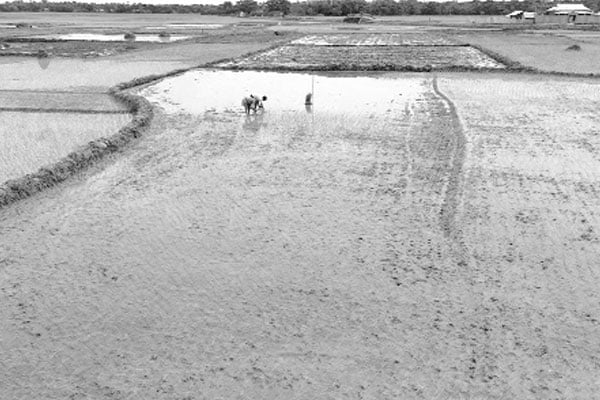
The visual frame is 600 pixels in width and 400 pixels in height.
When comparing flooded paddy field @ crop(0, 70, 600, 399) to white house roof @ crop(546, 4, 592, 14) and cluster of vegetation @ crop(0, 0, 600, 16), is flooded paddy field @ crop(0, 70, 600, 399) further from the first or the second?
cluster of vegetation @ crop(0, 0, 600, 16)

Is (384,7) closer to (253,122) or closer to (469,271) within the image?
(253,122)

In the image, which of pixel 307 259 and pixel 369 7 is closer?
pixel 307 259

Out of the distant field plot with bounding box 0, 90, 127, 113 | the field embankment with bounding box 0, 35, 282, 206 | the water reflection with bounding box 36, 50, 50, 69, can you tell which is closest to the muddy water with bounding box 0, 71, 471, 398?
the field embankment with bounding box 0, 35, 282, 206

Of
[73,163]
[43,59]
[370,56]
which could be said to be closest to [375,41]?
[370,56]

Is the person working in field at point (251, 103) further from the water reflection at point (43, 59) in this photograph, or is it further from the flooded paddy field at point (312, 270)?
the water reflection at point (43, 59)

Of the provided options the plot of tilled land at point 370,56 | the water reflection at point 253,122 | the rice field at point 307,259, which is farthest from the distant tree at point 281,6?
the rice field at point 307,259

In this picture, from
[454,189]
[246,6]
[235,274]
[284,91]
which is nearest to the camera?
[235,274]

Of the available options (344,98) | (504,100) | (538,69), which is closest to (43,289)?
(344,98)
